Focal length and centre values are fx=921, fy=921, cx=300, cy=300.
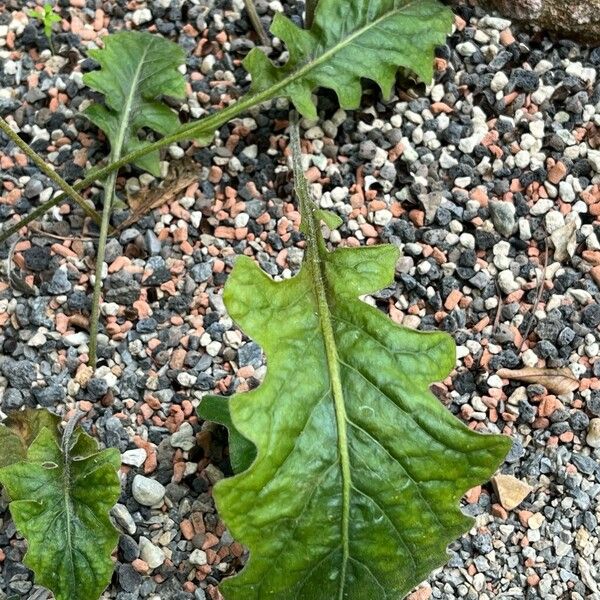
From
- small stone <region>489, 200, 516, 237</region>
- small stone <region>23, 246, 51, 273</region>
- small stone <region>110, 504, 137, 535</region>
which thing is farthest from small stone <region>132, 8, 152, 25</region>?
small stone <region>110, 504, 137, 535</region>

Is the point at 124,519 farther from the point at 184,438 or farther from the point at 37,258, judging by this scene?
the point at 37,258

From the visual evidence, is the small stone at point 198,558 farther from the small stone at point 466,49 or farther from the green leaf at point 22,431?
the small stone at point 466,49

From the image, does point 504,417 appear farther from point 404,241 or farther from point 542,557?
point 404,241

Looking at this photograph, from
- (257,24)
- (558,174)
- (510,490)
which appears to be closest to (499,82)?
(558,174)

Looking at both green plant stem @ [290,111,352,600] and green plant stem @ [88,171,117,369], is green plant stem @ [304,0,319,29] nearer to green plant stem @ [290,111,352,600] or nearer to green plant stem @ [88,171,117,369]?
green plant stem @ [290,111,352,600]

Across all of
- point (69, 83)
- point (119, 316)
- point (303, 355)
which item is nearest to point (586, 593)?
point (303, 355)

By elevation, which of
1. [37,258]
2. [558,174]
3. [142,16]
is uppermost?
[142,16]

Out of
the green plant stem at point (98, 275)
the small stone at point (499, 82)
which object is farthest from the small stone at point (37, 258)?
the small stone at point (499, 82)
